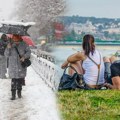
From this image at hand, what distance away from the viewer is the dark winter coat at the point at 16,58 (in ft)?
20.5

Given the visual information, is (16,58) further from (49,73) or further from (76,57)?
(49,73)

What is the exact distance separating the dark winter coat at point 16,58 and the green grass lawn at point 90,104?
41.4 inches

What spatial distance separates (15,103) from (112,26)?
2154 millimetres

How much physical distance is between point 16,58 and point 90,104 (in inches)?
63.8

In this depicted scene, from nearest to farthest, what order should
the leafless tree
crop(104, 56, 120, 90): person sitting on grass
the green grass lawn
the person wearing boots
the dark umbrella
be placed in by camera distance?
the leafless tree, the green grass lawn, the dark umbrella, crop(104, 56, 120, 90): person sitting on grass, the person wearing boots

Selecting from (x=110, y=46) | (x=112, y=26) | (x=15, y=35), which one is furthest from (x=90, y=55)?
(x=112, y=26)

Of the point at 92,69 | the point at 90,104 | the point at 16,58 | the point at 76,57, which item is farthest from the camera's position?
the point at 16,58

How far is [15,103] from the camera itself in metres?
5.70

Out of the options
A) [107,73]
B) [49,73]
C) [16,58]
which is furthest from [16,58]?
[49,73]

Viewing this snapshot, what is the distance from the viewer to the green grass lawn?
4.38 m

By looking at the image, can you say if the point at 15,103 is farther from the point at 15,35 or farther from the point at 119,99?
the point at 119,99

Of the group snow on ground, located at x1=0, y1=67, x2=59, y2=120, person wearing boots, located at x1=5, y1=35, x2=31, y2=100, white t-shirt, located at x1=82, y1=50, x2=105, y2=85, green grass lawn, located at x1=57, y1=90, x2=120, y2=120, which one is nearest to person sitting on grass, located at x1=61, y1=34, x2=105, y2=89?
white t-shirt, located at x1=82, y1=50, x2=105, y2=85

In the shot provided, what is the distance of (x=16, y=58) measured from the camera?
6.38 m

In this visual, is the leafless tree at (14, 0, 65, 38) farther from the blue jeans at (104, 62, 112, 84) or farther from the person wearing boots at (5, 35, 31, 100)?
the blue jeans at (104, 62, 112, 84)
